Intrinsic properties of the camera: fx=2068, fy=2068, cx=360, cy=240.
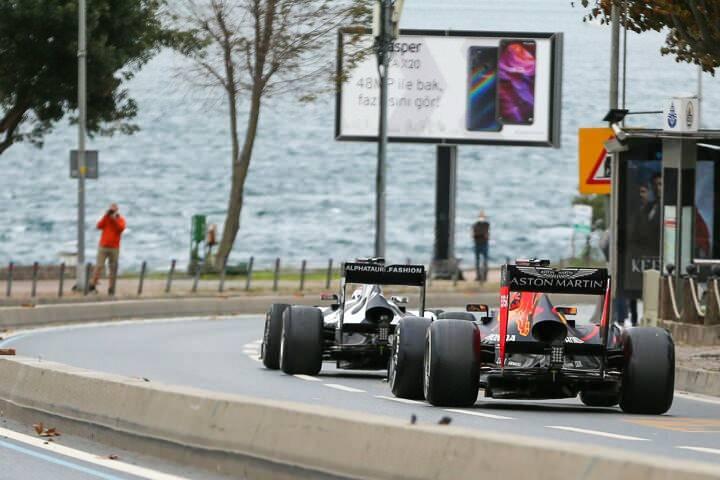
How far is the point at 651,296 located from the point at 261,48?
89.3 ft

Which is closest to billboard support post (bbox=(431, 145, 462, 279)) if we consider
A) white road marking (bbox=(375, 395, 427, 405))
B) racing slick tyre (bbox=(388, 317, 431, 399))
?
white road marking (bbox=(375, 395, 427, 405))

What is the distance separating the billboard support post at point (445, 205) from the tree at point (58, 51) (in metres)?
12.1

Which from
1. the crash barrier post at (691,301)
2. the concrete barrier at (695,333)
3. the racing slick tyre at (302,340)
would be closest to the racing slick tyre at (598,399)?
the racing slick tyre at (302,340)

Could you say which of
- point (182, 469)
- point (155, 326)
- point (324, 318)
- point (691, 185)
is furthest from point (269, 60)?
point (182, 469)

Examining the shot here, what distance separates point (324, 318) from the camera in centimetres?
2266

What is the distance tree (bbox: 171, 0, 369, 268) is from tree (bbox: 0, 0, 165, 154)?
6.27 meters

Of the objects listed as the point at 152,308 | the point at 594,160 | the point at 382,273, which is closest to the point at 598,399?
the point at 382,273

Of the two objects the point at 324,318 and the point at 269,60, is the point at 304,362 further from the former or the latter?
the point at 269,60

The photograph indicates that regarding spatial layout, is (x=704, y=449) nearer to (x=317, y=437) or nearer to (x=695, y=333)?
(x=317, y=437)

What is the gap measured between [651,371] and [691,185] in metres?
12.6

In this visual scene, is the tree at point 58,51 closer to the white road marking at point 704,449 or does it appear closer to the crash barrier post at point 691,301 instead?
the crash barrier post at point 691,301

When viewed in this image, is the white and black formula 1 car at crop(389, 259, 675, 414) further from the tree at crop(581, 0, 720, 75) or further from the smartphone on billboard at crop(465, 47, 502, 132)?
the smartphone on billboard at crop(465, 47, 502, 132)

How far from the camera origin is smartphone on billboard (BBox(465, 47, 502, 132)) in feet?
193

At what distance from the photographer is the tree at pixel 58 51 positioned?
47.1 meters
